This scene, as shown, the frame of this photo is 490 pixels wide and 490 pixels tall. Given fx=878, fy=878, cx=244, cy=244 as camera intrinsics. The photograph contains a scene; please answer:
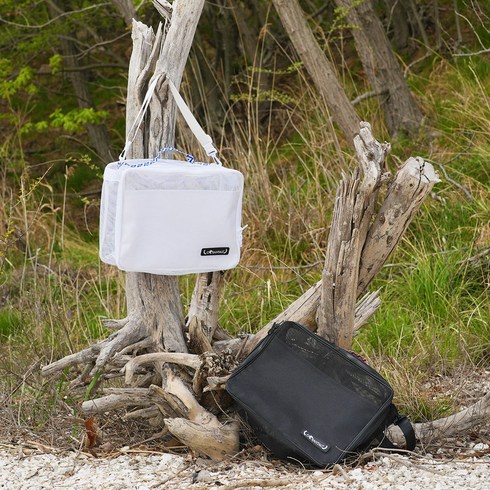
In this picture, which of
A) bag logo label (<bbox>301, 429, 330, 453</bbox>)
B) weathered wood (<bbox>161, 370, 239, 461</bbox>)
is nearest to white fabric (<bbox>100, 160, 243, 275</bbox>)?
weathered wood (<bbox>161, 370, 239, 461</bbox>)

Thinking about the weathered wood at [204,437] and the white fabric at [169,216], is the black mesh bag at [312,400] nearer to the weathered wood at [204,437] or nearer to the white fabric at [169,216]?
the weathered wood at [204,437]

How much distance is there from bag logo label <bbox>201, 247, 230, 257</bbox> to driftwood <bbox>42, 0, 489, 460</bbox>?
0.25 metres

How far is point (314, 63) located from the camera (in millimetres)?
6379

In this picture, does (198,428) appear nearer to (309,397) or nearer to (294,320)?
(309,397)

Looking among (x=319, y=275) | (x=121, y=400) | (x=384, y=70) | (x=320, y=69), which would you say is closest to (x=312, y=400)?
(x=121, y=400)

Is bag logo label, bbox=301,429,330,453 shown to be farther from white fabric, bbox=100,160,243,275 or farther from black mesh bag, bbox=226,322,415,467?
white fabric, bbox=100,160,243,275

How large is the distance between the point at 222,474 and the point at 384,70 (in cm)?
464

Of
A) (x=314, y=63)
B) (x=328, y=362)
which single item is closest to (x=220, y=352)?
(x=328, y=362)

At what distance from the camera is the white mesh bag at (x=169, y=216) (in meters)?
3.30

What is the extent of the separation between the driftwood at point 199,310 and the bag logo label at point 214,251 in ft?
0.82

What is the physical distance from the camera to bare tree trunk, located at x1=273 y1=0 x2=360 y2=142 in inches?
250

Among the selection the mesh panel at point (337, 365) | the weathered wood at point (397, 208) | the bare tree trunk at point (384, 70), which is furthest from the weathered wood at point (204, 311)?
the bare tree trunk at point (384, 70)

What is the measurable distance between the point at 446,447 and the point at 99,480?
1.41 m

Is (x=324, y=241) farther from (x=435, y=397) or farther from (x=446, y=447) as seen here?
(x=446, y=447)
